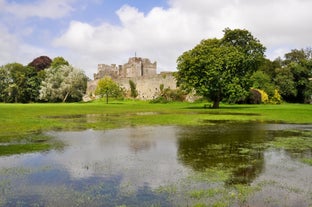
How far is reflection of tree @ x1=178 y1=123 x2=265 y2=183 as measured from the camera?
9.71 meters

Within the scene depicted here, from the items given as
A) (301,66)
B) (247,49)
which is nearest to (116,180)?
(247,49)

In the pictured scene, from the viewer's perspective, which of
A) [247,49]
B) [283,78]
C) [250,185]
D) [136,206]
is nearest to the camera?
[136,206]

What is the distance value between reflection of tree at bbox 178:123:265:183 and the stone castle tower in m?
83.6

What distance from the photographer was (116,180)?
848 cm

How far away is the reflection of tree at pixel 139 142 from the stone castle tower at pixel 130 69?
83262mm

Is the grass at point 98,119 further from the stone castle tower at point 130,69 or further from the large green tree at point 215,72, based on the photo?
the stone castle tower at point 130,69

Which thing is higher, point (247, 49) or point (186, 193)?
point (247, 49)

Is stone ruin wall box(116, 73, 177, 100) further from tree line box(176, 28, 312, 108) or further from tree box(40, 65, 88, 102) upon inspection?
tree line box(176, 28, 312, 108)

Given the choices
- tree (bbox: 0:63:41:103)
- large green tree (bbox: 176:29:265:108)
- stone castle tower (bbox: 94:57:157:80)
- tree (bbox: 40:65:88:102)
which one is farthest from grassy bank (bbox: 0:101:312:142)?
stone castle tower (bbox: 94:57:157:80)

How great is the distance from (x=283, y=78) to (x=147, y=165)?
5981 centimetres

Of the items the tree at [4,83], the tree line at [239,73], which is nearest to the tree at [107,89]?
the tree line at [239,73]

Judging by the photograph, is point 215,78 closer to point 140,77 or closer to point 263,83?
point 263,83

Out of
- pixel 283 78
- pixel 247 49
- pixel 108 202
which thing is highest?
pixel 247 49

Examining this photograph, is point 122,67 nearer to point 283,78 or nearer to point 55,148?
point 283,78
